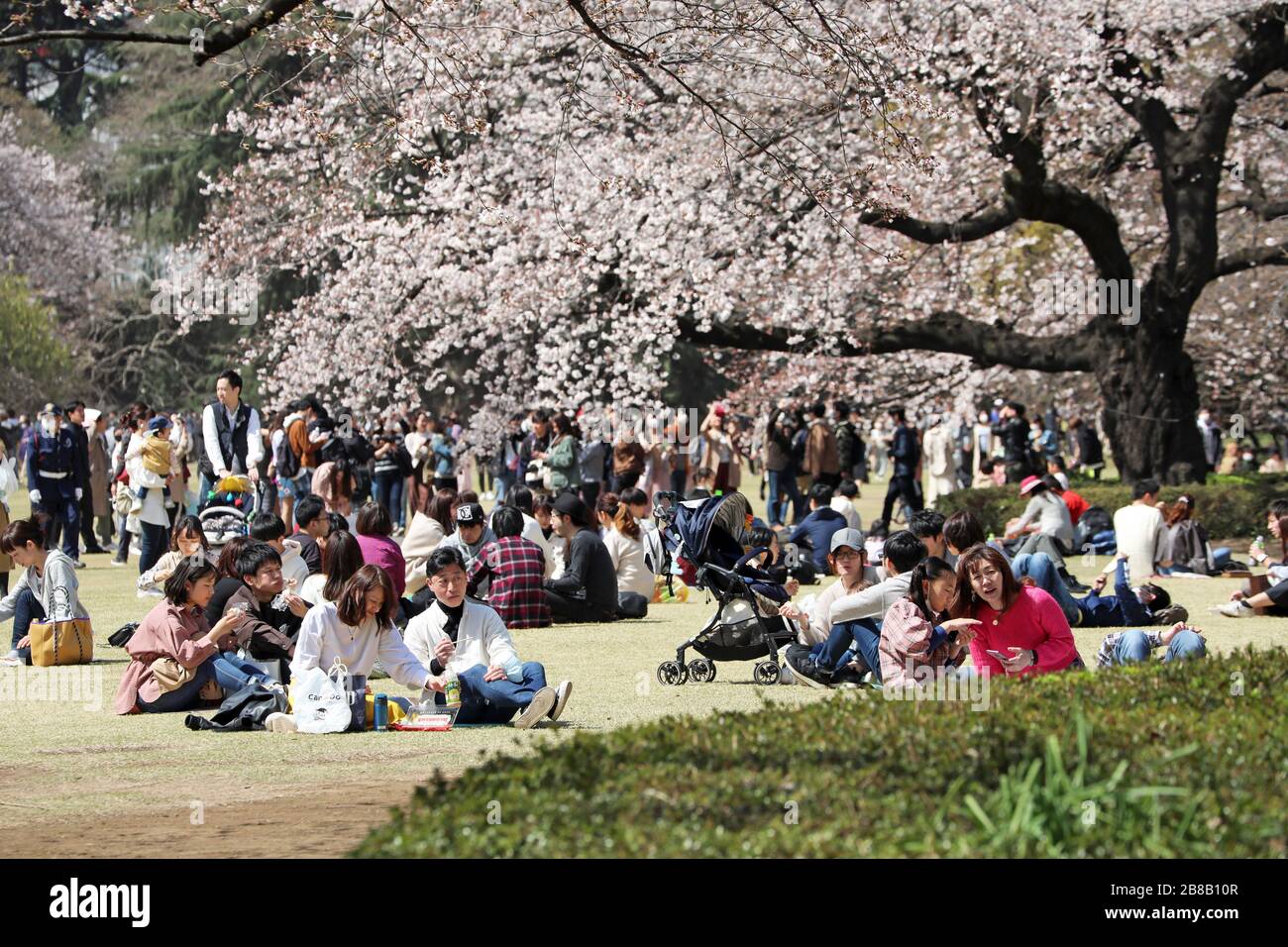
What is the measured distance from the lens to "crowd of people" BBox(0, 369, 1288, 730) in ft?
31.2

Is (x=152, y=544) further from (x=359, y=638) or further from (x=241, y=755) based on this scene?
(x=241, y=755)

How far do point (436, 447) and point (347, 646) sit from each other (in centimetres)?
1652

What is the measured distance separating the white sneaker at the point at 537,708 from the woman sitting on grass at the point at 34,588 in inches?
156

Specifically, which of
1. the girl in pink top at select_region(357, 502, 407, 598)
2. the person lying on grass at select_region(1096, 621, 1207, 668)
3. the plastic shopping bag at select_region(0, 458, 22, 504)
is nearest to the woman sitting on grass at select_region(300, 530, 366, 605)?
the girl in pink top at select_region(357, 502, 407, 598)

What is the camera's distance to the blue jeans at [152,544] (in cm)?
1697

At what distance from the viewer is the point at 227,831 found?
7.00 meters

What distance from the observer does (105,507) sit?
877 inches

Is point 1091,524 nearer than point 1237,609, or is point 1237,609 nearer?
point 1237,609

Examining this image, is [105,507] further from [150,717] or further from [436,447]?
[150,717]

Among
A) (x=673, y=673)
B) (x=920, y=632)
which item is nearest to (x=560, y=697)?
(x=673, y=673)

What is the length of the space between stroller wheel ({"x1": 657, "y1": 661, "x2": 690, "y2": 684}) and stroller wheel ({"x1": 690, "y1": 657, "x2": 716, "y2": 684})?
0.29 ft

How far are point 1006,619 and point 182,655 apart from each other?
4641 millimetres

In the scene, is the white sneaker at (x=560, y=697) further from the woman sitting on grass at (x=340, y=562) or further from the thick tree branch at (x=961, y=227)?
the thick tree branch at (x=961, y=227)
